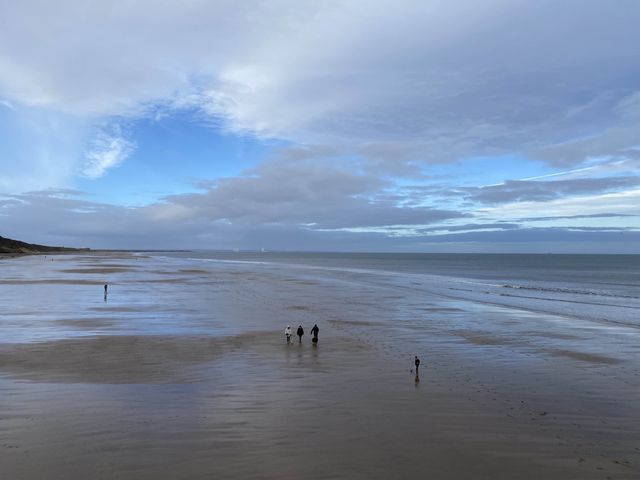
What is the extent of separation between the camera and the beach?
10930mm

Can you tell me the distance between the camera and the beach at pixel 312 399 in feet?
35.9

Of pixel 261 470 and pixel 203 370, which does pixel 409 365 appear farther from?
pixel 261 470

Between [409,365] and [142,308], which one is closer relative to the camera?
[409,365]

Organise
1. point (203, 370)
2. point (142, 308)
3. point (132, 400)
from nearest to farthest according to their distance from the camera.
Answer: point (132, 400) → point (203, 370) → point (142, 308)

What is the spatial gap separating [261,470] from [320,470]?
1.30m

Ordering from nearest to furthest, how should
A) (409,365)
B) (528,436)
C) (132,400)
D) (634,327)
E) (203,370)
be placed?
(528,436)
(132,400)
(203,370)
(409,365)
(634,327)

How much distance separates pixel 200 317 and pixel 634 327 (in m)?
31.1

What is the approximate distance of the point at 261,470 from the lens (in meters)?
10.4

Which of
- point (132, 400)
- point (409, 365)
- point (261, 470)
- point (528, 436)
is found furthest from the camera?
point (409, 365)

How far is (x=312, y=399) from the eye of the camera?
51.5ft

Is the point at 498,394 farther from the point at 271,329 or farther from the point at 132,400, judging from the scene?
the point at 271,329

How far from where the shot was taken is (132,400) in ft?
49.8

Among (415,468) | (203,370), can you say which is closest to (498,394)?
(415,468)

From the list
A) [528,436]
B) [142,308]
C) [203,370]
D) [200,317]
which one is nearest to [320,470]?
[528,436]
